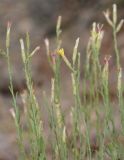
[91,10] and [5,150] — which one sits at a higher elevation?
[91,10]

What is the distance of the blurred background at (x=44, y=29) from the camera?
4312 mm

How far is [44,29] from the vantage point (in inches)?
185

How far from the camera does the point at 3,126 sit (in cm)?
375

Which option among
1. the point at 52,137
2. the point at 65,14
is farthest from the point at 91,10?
the point at 52,137

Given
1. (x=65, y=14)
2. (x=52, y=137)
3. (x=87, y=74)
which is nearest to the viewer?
(x=87, y=74)

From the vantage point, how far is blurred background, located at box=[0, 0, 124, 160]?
4312 millimetres

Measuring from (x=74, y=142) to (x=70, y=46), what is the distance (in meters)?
2.61

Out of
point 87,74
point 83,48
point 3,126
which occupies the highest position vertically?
point 87,74

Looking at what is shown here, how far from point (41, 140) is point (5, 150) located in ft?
4.82

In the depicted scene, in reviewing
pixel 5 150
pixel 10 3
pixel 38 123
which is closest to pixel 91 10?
pixel 10 3

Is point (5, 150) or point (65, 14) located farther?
point (65, 14)

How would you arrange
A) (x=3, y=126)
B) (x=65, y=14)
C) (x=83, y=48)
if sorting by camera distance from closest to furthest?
1. (x=3, y=126)
2. (x=83, y=48)
3. (x=65, y=14)

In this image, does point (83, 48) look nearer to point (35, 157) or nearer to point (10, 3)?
point (10, 3)

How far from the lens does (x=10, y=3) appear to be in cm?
498
